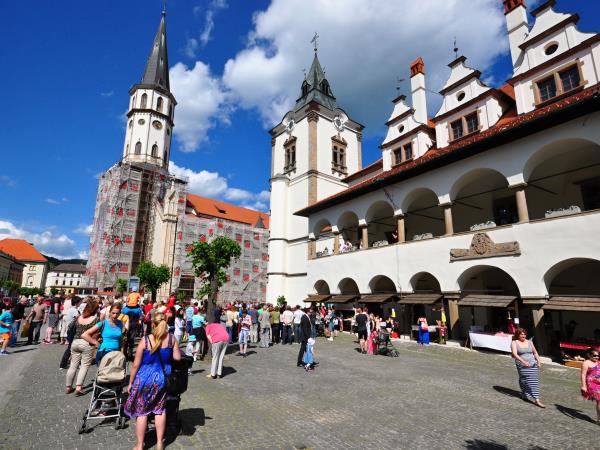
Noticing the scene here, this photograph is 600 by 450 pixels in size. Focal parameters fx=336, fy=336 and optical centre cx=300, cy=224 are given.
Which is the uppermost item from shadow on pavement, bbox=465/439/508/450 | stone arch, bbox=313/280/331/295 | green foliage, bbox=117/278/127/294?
green foliage, bbox=117/278/127/294

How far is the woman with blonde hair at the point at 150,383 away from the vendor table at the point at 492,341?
15.0 meters

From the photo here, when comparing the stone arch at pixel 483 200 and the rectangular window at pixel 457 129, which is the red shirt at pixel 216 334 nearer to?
the stone arch at pixel 483 200

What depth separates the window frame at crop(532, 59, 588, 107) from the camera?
1533cm

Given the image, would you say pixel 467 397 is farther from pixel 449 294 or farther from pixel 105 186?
pixel 105 186

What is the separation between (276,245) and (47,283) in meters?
122

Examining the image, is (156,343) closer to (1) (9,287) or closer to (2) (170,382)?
(2) (170,382)

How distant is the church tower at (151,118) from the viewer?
211 feet

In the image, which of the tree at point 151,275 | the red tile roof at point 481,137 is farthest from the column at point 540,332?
the tree at point 151,275

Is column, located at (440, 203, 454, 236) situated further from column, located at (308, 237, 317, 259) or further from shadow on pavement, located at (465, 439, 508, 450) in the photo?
shadow on pavement, located at (465, 439, 508, 450)

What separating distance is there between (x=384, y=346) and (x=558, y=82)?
15005mm

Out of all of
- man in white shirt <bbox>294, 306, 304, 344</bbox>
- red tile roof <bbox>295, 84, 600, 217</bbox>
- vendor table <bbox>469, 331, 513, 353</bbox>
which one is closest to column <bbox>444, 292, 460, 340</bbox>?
vendor table <bbox>469, 331, 513, 353</bbox>

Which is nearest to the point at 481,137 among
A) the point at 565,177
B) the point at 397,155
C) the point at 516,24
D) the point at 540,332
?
the point at 565,177

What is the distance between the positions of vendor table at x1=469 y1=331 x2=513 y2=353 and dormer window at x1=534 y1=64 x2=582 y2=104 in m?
11.5

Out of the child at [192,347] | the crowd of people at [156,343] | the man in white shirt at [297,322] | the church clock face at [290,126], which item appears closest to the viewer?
the crowd of people at [156,343]
